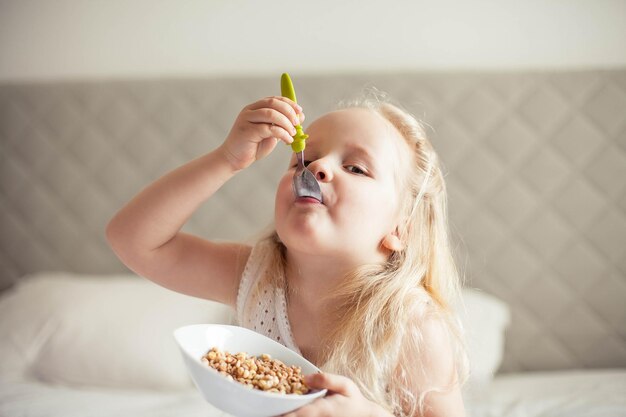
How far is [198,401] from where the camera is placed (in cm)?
147

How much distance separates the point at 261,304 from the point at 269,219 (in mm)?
978

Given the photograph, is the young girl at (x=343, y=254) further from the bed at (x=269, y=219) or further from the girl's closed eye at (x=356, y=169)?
the bed at (x=269, y=219)

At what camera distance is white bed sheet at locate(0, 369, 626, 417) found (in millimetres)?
1370

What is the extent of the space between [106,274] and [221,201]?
48 centimetres

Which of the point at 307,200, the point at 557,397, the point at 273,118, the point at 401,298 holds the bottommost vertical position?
the point at 557,397

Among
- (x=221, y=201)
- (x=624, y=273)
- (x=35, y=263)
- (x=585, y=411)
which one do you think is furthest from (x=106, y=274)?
(x=624, y=273)

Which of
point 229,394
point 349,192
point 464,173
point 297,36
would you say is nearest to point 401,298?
point 349,192

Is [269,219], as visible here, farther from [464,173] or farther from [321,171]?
[321,171]

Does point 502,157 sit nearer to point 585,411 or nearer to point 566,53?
point 566,53

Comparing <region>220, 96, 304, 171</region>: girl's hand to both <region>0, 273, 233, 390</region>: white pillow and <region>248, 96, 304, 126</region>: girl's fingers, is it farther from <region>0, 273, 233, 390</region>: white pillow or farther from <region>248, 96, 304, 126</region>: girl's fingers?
<region>0, 273, 233, 390</region>: white pillow

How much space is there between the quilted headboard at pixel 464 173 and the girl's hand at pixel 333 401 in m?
1.27

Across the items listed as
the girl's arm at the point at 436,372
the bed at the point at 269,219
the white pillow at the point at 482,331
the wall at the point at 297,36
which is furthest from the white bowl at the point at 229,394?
the wall at the point at 297,36

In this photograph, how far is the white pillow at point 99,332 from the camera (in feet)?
5.28

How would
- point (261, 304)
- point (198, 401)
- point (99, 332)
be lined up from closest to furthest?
point (261, 304)
point (198, 401)
point (99, 332)
